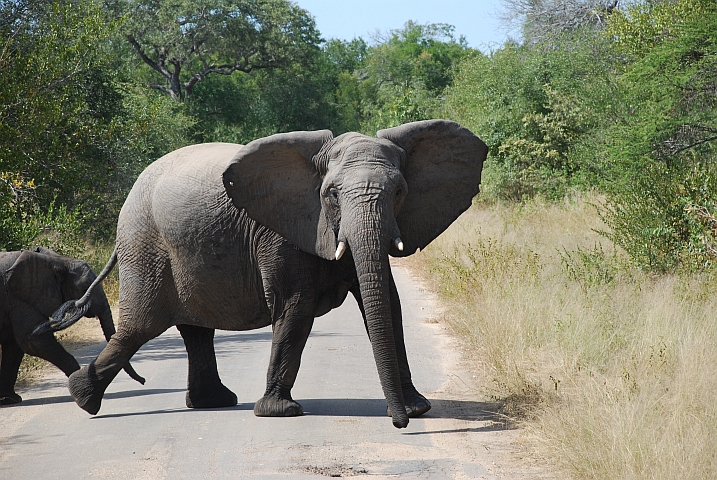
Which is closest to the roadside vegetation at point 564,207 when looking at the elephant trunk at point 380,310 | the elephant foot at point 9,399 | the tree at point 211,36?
the elephant trunk at point 380,310

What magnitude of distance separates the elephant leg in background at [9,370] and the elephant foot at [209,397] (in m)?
1.75

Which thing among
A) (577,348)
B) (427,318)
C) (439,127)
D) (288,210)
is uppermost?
(439,127)

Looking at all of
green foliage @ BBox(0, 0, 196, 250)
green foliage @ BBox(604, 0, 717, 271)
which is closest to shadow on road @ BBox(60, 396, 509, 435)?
green foliage @ BBox(604, 0, 717, 271)

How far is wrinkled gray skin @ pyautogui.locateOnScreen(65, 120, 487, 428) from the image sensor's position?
293 inches

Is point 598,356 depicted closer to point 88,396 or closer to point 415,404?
point 415,404

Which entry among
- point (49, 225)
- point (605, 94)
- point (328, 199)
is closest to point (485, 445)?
point (328, 199)

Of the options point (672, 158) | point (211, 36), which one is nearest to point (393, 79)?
point (211, 36)

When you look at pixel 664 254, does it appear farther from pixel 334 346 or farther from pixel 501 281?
pixel 334 346

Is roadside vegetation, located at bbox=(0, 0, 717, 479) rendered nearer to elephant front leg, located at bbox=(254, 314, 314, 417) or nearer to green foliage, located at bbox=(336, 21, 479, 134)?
elephant front leg, located at bbox=(254, 314, 314, 417)

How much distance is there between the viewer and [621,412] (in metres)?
6.09

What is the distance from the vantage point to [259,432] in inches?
293

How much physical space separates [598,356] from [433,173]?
2.27 m

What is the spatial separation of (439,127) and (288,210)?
137 centimetres

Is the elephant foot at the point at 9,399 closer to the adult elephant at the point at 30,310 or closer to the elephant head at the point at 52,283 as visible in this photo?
the adult elephant at the point at 30,310
